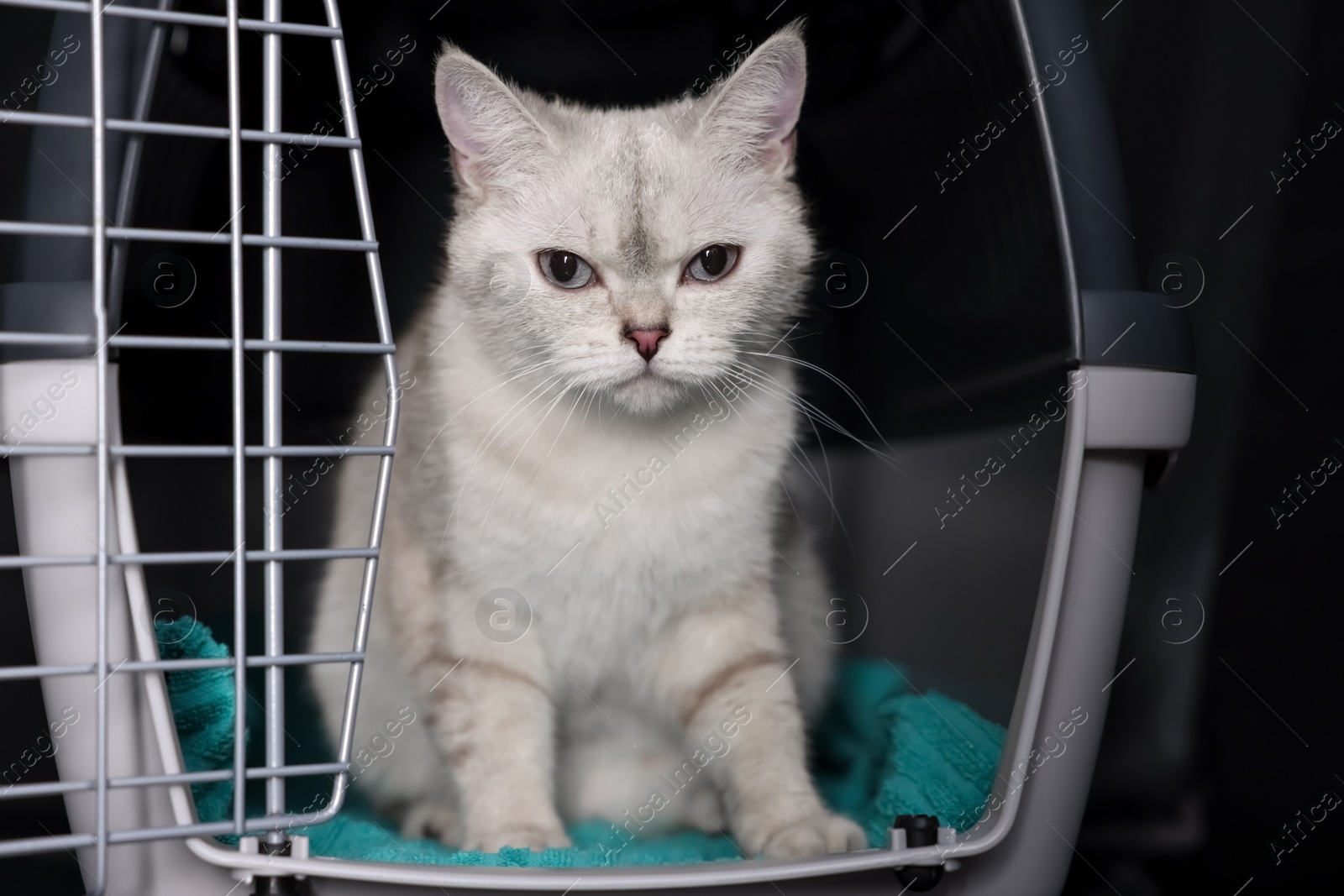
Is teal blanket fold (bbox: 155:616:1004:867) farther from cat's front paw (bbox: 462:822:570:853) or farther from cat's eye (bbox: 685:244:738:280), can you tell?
cat's eye (bbox: 685:244:738:280)

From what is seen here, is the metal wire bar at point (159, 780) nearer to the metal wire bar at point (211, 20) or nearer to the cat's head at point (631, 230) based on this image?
the cat's head at point (631, 230)

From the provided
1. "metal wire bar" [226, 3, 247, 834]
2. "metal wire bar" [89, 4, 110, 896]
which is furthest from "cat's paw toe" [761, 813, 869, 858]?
"metal wire bar" [89, 4, 110, 896]

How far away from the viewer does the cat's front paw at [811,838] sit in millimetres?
1299

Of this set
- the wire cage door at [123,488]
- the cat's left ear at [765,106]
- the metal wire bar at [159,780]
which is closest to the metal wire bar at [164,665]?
the wire cage door at [123,488]

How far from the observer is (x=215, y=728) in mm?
1293

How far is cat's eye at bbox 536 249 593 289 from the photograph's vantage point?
139 centimetres

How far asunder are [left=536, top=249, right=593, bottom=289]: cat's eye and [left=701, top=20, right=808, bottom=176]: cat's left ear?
0.28m

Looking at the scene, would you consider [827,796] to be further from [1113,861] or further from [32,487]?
[32,487]

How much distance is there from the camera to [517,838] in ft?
4.46

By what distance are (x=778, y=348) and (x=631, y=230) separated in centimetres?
32

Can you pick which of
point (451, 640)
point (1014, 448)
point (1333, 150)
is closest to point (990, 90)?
point (1014, 448)

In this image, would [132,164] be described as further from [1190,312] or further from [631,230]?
[1190,312]

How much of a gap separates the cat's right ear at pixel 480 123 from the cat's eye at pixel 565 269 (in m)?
0.15

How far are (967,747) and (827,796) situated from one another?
34 cm
